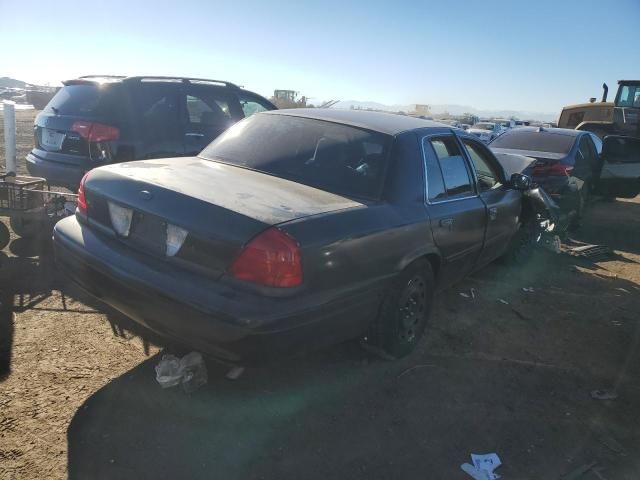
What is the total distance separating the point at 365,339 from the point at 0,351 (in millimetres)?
2337

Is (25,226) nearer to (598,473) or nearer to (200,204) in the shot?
(200,204)

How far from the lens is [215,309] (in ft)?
8.00

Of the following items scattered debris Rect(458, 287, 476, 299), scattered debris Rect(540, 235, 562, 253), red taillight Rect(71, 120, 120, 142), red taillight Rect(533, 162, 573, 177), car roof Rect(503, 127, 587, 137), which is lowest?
scattered debris Rect(458, 287, 476, 299)

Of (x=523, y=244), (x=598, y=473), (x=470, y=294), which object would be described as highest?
(x=523, y=244)

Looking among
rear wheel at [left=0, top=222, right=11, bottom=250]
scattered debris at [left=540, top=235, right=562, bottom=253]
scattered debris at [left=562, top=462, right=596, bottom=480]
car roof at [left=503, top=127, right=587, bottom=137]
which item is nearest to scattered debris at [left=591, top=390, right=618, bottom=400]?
scattered debris at [left=562, top=462, right=596, bottom=480]

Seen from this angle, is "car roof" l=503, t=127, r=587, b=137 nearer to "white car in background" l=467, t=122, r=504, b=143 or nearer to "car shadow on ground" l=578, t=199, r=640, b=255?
"car shadow on ground" l=578, t=199, r=640, b=255

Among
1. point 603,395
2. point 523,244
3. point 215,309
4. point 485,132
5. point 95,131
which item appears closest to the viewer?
point 215,309

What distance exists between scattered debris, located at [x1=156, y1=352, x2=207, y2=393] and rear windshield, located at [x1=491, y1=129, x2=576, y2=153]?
7.04 metres

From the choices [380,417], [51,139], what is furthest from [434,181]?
[51,139]

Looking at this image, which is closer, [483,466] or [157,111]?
[483,466]

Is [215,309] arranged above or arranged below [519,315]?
above

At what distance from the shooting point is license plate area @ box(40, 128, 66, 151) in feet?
18.1

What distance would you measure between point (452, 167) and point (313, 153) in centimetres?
119

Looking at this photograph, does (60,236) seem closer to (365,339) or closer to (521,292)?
(365,339)
